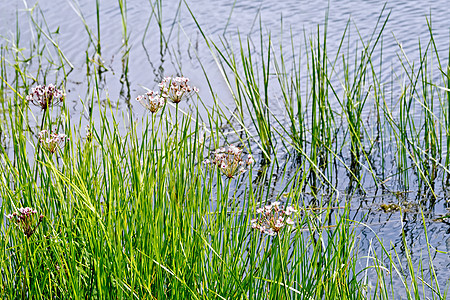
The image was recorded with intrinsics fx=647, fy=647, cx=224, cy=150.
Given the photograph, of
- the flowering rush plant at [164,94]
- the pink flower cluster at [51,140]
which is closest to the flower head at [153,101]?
the flowering rush plant at [164,94]

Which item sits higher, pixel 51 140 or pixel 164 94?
pixel 164 94

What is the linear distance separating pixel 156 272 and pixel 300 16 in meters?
4.14

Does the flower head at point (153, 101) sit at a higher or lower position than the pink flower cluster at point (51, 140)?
higher

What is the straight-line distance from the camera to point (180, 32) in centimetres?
597

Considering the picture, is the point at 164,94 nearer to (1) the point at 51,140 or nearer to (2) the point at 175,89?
(2) the point at 175,89

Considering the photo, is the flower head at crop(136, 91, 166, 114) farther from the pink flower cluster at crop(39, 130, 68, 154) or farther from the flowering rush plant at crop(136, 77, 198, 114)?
the pink flower cluster at crop(39, 130, 68, 154)

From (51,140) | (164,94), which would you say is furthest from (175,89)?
(51,140)

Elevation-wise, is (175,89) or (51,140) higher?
(175,89)

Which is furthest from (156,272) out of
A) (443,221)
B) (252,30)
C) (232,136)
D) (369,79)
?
(252,30)

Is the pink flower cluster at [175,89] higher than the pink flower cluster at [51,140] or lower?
higher

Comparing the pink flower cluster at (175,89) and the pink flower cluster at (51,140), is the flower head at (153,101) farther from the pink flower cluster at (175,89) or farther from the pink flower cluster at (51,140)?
the pink flower cluster at (51,140)

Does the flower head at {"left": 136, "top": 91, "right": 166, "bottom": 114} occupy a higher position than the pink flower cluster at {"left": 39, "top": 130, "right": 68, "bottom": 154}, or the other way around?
the flower head at {"left": 136, "top": 91, "right": 166, "bottom": 114}

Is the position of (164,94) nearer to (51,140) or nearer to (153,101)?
(153,101)

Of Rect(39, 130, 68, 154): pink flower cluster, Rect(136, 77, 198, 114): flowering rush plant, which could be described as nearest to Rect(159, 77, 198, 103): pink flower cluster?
Rect(136, 77, 198, 114): flowering rush plant
